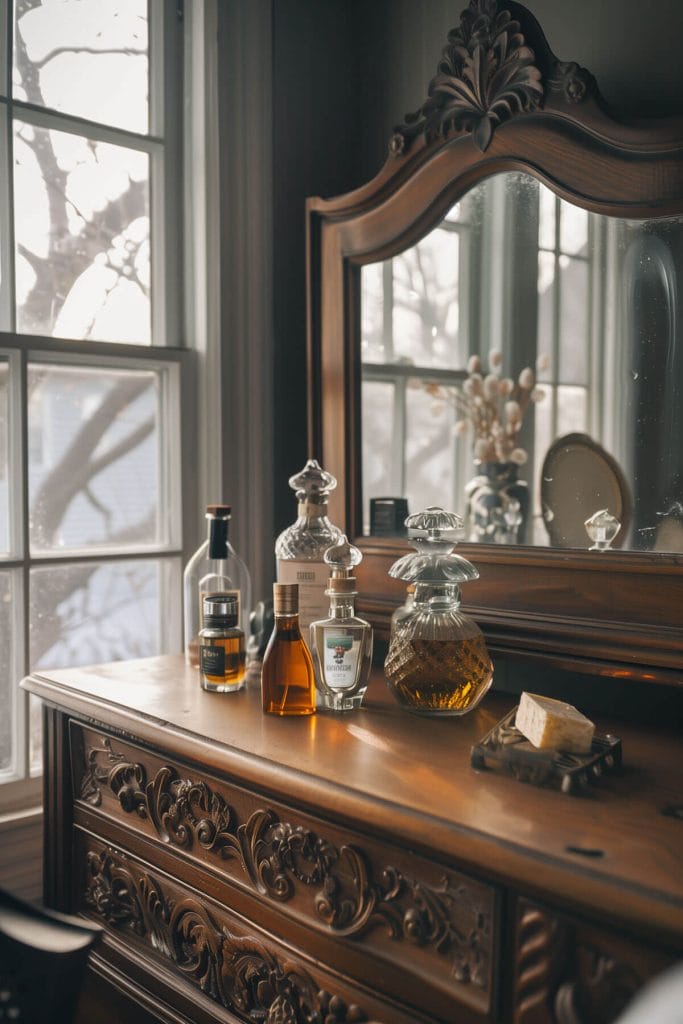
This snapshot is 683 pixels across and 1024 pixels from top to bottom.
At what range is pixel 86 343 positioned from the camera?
82.3 inches

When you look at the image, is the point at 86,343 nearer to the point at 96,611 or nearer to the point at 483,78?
the point at 96,611

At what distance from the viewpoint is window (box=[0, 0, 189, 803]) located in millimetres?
2012

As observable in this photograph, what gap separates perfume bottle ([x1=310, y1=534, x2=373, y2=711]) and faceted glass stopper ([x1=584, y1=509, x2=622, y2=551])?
1.44ft

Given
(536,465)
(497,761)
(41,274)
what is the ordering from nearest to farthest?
(497,761)
(536,465)
(41,274)

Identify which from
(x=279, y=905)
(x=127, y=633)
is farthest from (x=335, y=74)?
(x=279, y=905)

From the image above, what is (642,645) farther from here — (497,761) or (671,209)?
(671,209)

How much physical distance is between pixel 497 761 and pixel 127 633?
4.08 feet

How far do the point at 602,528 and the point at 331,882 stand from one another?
77 cm

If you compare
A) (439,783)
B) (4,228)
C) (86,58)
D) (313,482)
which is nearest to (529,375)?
(313,482)

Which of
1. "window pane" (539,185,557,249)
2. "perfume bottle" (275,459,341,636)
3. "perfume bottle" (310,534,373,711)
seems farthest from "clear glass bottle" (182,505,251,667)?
"window pane" (539,185,557,249)

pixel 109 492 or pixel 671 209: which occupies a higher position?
pixel 671 209

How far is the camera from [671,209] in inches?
58.1

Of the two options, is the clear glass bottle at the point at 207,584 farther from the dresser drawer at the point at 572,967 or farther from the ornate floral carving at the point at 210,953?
the dresser drawer at the point at 572,967

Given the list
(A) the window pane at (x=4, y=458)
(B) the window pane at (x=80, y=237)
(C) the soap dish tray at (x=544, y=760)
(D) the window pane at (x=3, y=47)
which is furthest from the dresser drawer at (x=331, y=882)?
(D) the window pane at (x=3, y=47)
